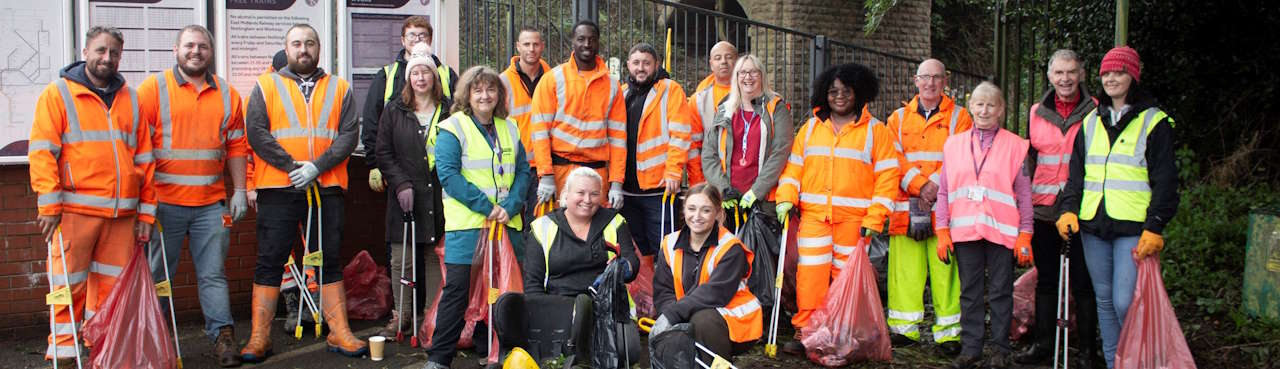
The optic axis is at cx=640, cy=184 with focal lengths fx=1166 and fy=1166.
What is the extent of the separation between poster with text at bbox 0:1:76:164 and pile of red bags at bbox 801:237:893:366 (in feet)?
14.8

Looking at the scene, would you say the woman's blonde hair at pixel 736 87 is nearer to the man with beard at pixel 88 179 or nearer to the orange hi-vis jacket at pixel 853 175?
the orange hi-vis jacket at pixel 853 175

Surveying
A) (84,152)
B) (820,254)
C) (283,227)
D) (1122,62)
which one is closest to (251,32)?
(283,227)

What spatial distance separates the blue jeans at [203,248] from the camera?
6.08 meters

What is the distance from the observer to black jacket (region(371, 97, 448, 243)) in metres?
6.55

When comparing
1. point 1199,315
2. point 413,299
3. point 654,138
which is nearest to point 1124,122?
point 1199,315

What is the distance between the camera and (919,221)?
663 centimetres

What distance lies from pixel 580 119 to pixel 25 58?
123 inches

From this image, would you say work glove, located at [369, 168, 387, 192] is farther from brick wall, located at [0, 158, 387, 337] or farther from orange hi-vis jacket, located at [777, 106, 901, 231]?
orange hi-vis jacket, located at [777, 106, 901, 231]

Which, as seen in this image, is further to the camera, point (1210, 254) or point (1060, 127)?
point (1210, 254)

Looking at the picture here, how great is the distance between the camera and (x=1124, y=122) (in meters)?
5.70

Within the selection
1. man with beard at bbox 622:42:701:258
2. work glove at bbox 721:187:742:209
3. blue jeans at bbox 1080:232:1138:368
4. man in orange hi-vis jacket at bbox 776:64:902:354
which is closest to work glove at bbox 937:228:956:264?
man in orange hi-vis jacket at bbox 776:64:902:354

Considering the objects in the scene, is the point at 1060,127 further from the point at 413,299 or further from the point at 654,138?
the point at 413,299

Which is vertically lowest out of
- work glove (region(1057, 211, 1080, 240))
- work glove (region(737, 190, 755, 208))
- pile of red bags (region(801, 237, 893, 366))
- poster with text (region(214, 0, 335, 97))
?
pile of red bags (region(801, 237, 893, 366))

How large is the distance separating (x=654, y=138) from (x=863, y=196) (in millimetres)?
1331
